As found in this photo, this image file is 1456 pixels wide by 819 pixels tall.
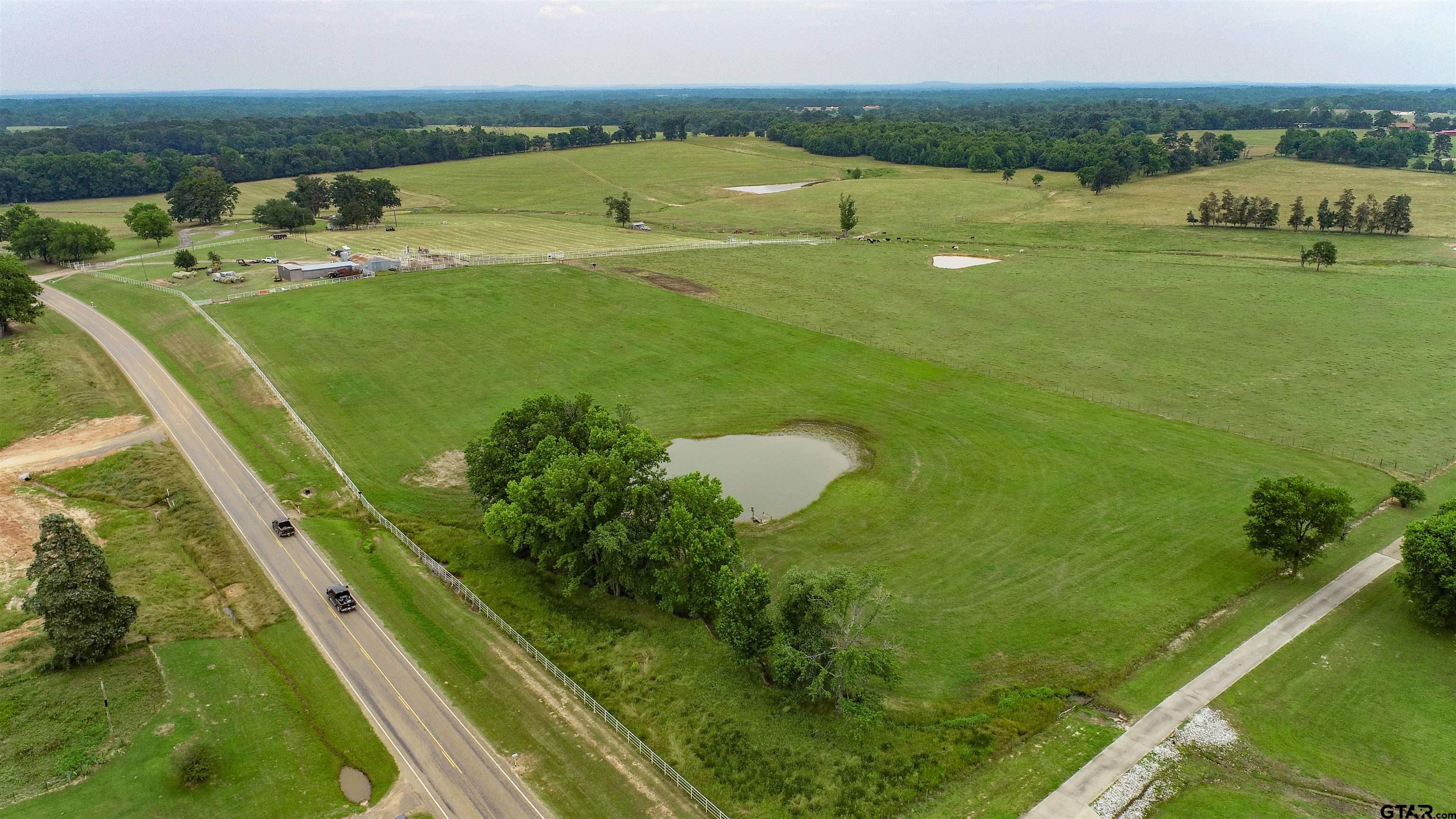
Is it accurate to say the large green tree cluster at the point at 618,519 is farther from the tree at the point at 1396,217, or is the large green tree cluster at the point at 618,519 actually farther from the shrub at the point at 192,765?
the tree at the point at 1396,217

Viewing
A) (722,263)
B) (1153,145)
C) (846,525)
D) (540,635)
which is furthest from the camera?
(1153,145)

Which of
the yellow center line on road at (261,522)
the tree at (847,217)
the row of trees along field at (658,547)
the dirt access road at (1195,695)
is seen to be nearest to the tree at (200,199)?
the yellow center line on road at (261,522)

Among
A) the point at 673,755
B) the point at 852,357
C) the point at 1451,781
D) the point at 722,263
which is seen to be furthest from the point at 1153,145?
the point at 673,755

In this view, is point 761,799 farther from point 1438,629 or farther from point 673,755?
point 1438,629

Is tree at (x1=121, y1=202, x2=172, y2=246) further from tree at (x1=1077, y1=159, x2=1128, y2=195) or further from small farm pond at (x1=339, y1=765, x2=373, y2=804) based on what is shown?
tree at (x1=1077, y1=159, x2=1128, y2=195)

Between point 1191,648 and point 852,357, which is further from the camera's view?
point 852,357

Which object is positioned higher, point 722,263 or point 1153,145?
point 1153,145
